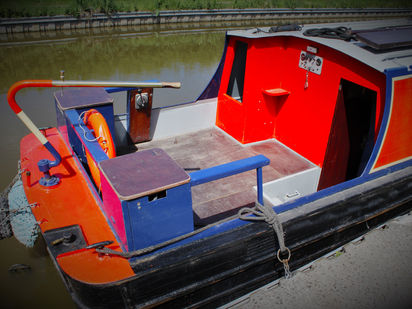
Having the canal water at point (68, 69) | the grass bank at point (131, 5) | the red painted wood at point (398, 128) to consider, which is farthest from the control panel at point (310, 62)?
the grass bank at point (131, 5)

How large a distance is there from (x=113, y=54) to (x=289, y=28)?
916 cm

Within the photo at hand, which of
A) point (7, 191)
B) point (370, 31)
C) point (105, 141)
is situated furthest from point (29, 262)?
point (370, 31)

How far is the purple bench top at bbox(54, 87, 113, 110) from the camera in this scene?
11.9ft

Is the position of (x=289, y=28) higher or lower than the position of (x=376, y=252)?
higher

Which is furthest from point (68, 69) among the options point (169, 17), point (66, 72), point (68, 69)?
point (169, 17)

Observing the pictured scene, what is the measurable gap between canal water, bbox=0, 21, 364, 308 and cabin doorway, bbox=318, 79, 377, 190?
3329 millimetres

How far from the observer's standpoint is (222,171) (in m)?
2.57

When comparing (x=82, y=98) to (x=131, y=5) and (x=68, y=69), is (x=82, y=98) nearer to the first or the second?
(x=68, y=69)

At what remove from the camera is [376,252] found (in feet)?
13.1

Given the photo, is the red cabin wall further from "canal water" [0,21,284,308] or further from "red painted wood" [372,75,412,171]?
"canal water" [0,21,284,308]

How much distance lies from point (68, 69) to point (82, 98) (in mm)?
7414

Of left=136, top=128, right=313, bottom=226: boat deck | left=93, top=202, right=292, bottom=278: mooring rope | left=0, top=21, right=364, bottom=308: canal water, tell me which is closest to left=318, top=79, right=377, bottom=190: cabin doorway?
left=136, top=128, right=313, bottom=226: boat deck

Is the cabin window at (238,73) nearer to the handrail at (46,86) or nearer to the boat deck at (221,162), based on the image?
the boat deck at (221,162)

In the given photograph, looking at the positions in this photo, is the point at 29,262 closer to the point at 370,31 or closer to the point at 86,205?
the point at 86,205
